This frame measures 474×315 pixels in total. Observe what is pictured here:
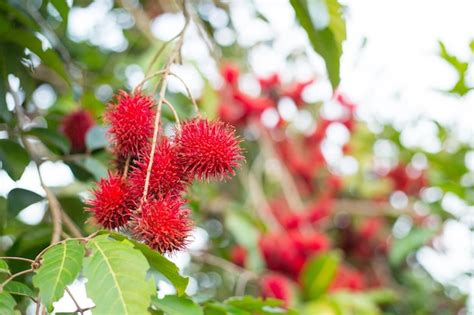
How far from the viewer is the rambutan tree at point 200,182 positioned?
1.01 metres

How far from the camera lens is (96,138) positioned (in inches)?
61.4

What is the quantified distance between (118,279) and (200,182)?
0.34 metres

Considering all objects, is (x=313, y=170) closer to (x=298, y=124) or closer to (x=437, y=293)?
(x=298, y=124)

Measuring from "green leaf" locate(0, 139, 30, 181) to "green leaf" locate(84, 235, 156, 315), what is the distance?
0.55m

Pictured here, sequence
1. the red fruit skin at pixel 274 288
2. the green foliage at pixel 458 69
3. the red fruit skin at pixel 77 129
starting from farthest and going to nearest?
the green foliage at pixel 458 69
the red fruit skin at pixel 274 288
the red fruit skin at pixel 77 129

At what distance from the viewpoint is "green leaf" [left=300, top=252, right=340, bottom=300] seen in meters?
2.16

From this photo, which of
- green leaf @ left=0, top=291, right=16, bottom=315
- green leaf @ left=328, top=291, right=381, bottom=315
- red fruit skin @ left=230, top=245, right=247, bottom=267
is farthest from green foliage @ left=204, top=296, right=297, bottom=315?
red fruit skin @ left=230, top=245, right=247, bottom=267

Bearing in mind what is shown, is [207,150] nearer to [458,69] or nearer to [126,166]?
[126,166]

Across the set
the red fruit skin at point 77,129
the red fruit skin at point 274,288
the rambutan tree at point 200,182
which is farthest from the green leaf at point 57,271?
the red fruit skin at point 274,288

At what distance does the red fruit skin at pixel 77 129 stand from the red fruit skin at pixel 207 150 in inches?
24.1

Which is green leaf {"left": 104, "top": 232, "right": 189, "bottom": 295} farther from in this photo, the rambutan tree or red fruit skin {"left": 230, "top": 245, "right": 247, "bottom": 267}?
red fruit skin {"left": 230, "top": 245, "right": 247, "bottom": 267}

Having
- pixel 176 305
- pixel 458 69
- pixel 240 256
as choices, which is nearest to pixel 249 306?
pixel 176 305

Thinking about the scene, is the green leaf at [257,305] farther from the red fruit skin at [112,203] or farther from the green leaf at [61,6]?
the green leaf at [61,6]

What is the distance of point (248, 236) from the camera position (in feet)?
7.45
